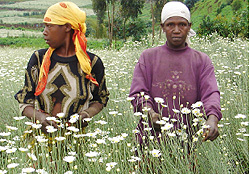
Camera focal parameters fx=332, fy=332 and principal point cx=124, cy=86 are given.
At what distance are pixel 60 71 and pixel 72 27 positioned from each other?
31cm

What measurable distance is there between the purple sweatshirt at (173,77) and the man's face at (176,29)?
7 centimetres

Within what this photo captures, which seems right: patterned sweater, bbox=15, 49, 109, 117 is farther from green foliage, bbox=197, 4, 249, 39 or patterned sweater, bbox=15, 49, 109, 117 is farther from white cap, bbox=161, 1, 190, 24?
green foliage, bbox=197, 4, 249, 39

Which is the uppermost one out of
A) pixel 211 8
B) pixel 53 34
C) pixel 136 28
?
pixel 211 8

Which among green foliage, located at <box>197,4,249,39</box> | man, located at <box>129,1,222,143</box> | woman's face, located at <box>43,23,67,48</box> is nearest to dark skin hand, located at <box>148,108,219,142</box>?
man, located at <box>129,1,222,143</box>

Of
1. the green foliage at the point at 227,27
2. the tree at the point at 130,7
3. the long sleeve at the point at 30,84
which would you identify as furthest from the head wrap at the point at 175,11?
the tree at the point at 130,7

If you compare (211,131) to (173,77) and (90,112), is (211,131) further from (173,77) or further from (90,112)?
(90,112)

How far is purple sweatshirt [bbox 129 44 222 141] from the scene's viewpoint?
2.12 m

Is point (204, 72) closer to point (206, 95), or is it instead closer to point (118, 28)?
point (206, 95)

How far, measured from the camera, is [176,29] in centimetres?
209

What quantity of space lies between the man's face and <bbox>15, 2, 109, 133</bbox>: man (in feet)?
1.90

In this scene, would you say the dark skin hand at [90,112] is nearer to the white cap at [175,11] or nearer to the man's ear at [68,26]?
the man's ear at [68,26]

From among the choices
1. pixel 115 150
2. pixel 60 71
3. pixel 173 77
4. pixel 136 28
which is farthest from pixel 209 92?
pixel 136 28

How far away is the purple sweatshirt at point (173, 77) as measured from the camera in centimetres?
212

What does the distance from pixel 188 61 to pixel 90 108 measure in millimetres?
744
